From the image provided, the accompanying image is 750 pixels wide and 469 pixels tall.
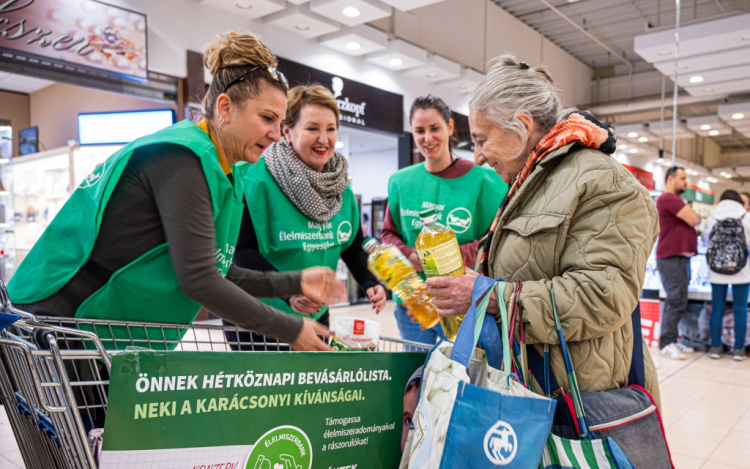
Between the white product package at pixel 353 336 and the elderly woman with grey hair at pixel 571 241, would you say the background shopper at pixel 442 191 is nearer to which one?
the white product package at pixel 353 336

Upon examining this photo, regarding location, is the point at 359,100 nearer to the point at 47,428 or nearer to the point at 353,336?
the point at 353,336

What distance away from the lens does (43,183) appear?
8445mm

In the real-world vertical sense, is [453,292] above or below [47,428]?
above

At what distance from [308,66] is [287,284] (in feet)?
20.6

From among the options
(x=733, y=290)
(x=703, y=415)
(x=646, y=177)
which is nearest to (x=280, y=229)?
(x=703, y=415)

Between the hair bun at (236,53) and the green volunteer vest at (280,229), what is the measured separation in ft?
2.13

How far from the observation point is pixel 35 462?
1.19m

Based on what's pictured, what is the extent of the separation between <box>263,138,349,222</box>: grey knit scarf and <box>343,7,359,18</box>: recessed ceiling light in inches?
189

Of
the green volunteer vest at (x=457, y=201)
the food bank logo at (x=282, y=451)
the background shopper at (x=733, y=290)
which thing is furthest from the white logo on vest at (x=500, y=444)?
the background shopper at (x=733, y=290)

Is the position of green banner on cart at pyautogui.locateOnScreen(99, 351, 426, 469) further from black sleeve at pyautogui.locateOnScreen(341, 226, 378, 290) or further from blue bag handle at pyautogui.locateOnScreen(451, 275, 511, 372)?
black sleeve at pyautogui.locateOnScreen(341, 226, 378, 290)

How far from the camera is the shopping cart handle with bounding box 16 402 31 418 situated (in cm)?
110

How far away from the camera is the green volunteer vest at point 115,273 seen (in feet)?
4.19

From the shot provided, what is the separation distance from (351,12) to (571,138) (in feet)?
19.2

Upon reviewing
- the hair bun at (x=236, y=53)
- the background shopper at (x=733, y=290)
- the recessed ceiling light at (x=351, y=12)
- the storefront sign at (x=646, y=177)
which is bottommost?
the background shopper at (x=733, y=290)
